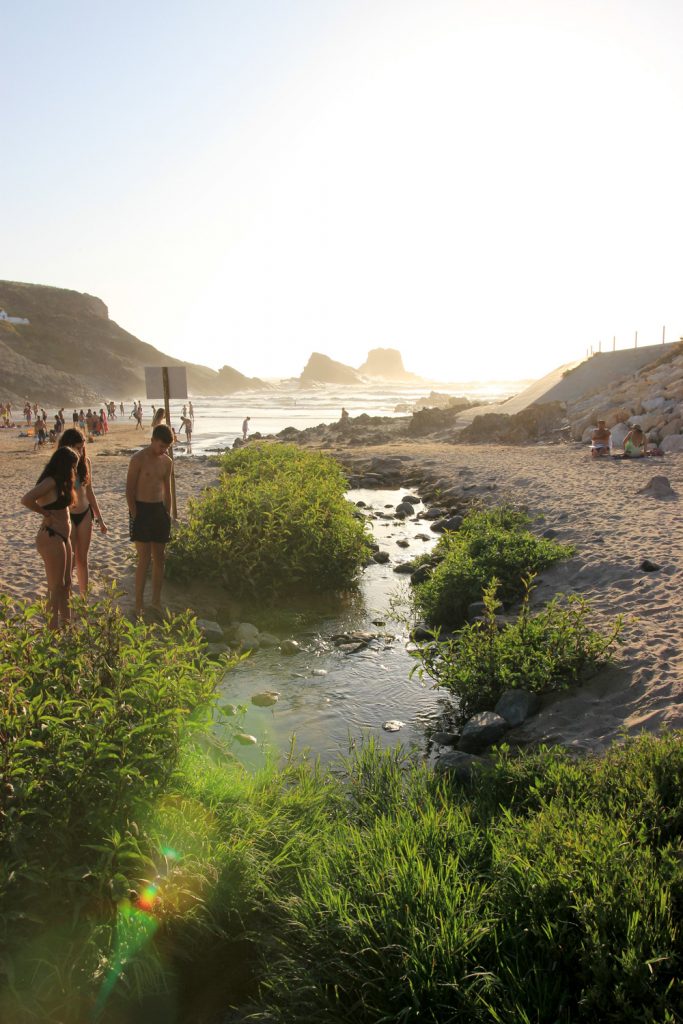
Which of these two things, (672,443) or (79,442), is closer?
(79,442)

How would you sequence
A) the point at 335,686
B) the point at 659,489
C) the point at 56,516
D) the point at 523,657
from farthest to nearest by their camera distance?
the point at 659,489 < the point at 335,686 < the point at 56,516 < the point at 523,657

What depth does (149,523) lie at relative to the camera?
809 centimetres

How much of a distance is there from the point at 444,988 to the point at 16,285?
160952 mm

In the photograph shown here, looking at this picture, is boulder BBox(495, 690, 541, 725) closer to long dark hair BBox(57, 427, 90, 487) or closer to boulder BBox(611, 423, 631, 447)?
long dark hair BBox(57, 427, 90, 487)

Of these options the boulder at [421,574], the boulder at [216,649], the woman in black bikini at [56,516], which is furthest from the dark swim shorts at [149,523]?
the boulder at [421,574]

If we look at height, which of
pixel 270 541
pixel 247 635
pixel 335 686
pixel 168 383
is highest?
pixel 168 383

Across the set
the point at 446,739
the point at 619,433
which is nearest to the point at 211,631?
the point at 446,739

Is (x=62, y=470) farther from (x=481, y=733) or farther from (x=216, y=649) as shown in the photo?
(x=481, y=733)

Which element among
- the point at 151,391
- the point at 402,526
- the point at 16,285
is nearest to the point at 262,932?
the point at 151,391

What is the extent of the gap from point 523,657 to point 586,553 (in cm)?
377

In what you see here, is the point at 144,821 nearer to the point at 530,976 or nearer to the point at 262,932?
the point at 262,932

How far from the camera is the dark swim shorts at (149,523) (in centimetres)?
808

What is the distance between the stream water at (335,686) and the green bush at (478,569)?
541 mm

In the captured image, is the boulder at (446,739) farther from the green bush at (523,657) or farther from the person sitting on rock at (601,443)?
the person sitting on rock at (601,443)
